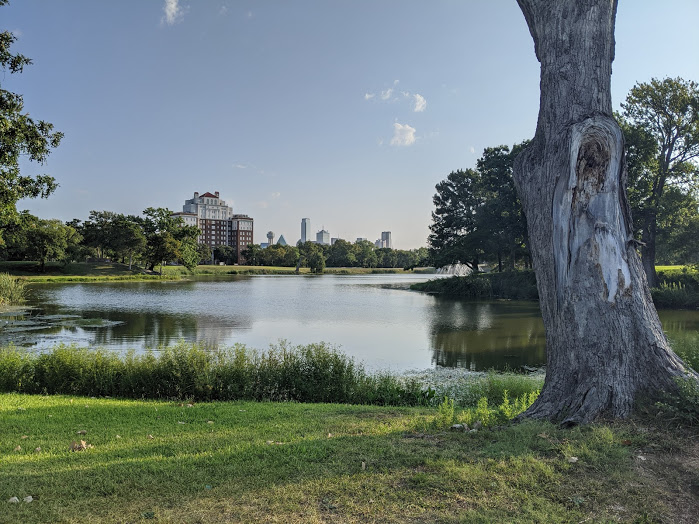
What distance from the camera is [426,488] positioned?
3.53 metres

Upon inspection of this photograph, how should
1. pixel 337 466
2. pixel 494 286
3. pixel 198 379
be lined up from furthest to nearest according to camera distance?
pixel 494 286
pixel 198 379
pixel 337 466

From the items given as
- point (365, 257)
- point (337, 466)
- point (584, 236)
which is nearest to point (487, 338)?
point (584, 236)

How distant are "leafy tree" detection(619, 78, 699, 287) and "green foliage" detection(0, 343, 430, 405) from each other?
29975 millimetres

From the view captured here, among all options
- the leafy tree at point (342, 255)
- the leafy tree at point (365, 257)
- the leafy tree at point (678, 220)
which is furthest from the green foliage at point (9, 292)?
the leafy tree at point (365, 257)

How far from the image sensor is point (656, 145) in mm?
32125

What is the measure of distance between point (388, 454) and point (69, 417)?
15.7ft

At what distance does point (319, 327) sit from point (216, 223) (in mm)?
166207

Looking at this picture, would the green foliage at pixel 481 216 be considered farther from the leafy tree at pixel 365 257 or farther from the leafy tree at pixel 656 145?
the leafy tree at pixel 365 257

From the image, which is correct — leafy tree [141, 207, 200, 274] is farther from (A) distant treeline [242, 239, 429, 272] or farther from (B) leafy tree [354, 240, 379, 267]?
(B) leafy tree [354, 240, 379, 267]

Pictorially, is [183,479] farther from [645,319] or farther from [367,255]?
[367,255]

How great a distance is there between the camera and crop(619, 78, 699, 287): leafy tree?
104 ft

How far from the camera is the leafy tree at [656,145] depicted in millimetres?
31594

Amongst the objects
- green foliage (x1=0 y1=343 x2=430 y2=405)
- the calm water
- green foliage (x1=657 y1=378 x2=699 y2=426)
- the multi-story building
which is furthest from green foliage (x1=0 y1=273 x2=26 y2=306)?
the multi-story building

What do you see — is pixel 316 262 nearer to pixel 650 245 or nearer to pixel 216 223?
pixel 650 245
